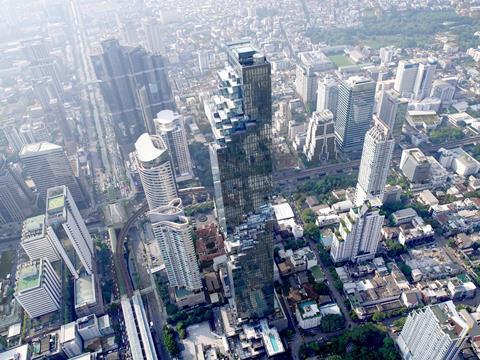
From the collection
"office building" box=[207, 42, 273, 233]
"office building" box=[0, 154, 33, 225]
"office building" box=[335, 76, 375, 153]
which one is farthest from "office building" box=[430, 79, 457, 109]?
"office building" box=[0, 154, 33, 225]

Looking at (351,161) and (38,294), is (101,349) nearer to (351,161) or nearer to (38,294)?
(38,294)

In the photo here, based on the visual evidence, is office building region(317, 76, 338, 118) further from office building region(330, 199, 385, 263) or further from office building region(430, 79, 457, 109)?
office building region(330, 199, 385, 263)

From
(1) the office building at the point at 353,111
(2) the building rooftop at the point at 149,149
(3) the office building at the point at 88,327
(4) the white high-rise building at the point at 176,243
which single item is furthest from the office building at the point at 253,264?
(1) the office building at the point at 353,111

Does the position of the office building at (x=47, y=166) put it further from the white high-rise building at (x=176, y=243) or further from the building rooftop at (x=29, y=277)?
the white high-rise building at (x=176, y=243)

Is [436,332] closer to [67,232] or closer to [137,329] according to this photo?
[137,329]

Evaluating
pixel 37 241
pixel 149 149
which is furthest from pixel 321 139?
pixel 37 241

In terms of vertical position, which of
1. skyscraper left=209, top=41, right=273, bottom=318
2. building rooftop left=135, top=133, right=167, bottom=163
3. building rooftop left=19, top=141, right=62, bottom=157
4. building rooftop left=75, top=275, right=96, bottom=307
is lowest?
building rooftop left=75, top=275, right=96, bottom=307

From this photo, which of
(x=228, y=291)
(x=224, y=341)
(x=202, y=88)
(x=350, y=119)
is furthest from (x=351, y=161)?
(x=202, y=88)
